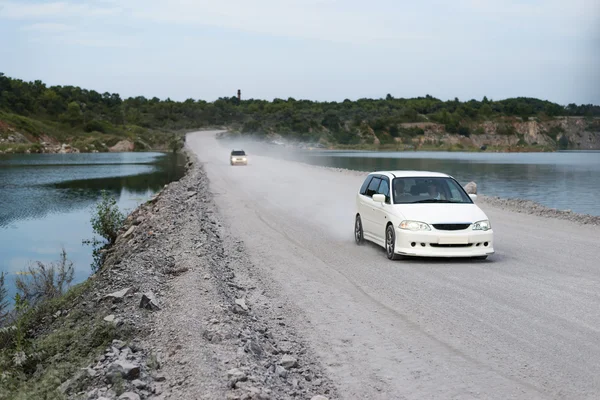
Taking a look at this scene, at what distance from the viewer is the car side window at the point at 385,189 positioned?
48.2 ft

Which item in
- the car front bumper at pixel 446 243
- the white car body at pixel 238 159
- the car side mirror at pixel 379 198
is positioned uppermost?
the car side mirror at pixel 379 198

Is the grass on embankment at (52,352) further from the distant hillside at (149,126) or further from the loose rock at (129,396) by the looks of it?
the distant hillside at (149,126)

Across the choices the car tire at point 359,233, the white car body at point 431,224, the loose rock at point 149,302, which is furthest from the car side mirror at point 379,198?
the loose rock at point 149,302

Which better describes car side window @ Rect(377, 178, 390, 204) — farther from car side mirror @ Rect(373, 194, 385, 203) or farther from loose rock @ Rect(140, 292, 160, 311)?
loose rock @ Rect(140, 292, 160, 311)

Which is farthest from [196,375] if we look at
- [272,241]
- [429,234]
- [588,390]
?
[272,241]

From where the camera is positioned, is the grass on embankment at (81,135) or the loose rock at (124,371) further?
the grass on embankment at (81,135)

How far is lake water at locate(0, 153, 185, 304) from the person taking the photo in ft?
79.2

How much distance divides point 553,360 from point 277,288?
16.5ft

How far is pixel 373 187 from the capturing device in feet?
52.6

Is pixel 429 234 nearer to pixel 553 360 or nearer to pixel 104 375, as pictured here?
pixel 553 360

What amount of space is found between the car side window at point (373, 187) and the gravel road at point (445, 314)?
1.19 m

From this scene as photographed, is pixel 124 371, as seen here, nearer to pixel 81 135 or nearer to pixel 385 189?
pixel 385 189

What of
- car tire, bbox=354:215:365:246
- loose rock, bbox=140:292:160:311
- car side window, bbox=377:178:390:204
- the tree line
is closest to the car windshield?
car side window, bbox=377:178:390:204

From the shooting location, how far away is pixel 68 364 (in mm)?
8172
